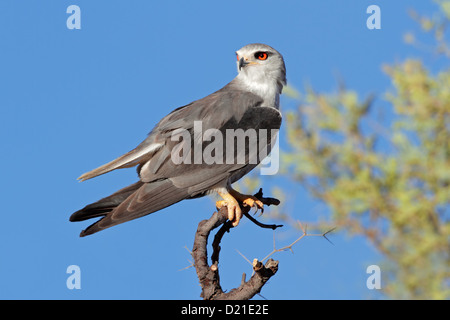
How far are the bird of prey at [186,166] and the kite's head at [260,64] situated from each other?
24cm

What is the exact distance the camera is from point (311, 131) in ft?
37.3

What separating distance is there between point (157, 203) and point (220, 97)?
1.33m

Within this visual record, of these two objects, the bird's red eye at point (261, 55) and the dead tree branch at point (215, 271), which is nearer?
the dead tree branch at point (215, 271)

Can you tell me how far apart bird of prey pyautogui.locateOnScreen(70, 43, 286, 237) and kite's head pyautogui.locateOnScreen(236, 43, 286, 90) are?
239mm

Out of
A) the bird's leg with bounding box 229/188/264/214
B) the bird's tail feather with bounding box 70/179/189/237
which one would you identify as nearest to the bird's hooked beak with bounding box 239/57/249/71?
the bird's leg with bounding box 229/188/264/214

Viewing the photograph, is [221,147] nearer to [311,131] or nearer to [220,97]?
[220,97]

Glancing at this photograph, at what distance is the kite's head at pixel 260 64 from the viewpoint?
20.9 ft

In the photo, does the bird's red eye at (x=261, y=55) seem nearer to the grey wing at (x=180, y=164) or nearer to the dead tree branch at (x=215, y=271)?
the grey wing at (x=180, y=164)

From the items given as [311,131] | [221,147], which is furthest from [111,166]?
[311,131]

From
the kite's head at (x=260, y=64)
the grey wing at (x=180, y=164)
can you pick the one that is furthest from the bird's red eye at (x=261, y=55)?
the grey wing at (x=180, y=164)

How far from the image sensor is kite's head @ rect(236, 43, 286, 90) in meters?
6.38

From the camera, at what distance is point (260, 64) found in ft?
21.1

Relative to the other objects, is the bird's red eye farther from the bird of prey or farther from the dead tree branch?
the dead tree branch

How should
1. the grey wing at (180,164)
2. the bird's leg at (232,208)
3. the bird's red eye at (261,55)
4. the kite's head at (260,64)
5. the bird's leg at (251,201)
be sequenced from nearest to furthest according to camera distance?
the grey wing at (180,164), the bird's leg at (232,208), the bird's leg at (251,201), the kite's head at (260,64), the bird's red eye at (261,55)
